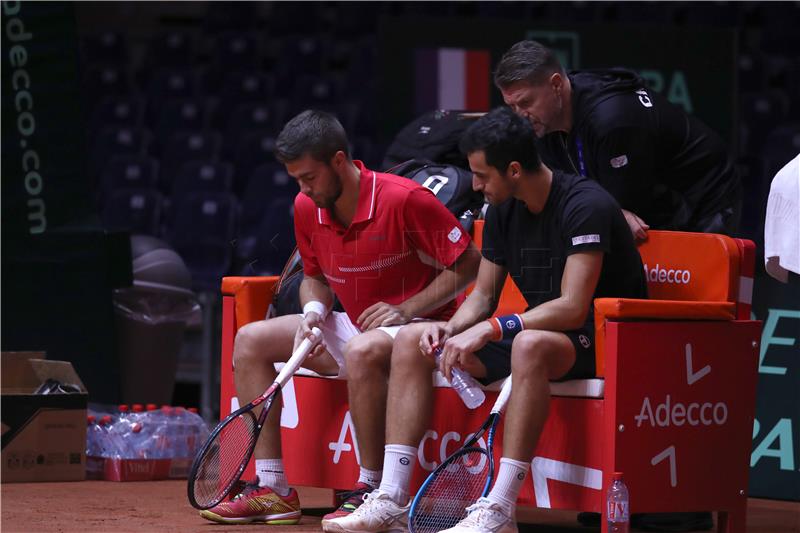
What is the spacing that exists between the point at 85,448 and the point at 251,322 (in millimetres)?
1431

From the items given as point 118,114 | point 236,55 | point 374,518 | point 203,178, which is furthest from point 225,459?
point 236,55

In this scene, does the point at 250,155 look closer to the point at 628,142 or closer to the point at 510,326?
the point at 628,142

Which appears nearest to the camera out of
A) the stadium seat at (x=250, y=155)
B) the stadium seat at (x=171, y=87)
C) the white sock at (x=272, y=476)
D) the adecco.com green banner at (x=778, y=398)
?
the white sock at (x=272, y=476)

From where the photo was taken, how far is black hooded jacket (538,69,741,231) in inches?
175

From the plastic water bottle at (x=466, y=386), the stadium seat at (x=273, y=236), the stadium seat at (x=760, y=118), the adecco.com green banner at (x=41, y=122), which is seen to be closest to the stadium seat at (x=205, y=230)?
the stadium seat at (x=273, y=236)

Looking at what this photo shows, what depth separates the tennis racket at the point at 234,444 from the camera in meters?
4.10

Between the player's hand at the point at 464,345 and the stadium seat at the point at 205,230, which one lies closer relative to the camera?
the player's hand at the point at 464,345

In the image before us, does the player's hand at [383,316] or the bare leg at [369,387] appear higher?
the player's hand at [383,316]

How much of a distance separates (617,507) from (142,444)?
2.67 meters

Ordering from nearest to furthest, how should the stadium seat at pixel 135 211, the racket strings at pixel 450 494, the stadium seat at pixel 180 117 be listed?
the racket strings at pixel 450 494 < the stadium seat at pixel 135 211 < the stadium seat at pixel 180 117

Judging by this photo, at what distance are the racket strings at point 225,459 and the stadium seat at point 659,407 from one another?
1.23 ft

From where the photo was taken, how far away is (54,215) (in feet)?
20.5

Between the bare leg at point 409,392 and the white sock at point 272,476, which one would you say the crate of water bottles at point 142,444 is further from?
the bare leg at point 409,392

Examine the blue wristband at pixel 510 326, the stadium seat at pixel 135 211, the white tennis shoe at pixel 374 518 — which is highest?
the blue wristband at pixel 510 326
